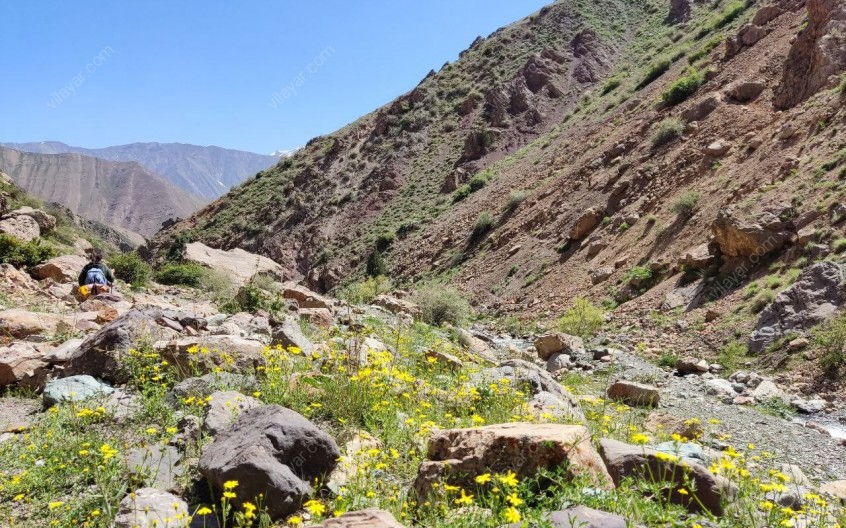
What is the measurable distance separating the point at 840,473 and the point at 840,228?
6.98 meters

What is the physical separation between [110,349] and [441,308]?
1100cm

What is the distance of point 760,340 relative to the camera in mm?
9969

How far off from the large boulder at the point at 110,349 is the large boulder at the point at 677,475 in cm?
458

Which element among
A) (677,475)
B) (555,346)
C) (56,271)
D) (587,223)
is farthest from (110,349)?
(587,223)

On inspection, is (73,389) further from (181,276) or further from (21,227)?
(181,276)

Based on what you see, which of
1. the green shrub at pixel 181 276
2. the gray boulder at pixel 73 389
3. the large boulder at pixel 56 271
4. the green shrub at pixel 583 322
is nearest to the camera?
the gray boulder at pixel 73 389

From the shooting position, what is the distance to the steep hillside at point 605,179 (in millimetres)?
12500

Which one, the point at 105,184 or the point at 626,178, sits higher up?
the point at 105,184

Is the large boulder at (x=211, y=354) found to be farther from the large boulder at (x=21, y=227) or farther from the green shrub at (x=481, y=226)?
the green shrub at (x=481, y=226)

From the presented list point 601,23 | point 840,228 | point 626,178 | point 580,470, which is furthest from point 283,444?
point 601,23

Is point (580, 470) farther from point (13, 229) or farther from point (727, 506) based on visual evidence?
point (13, 229)

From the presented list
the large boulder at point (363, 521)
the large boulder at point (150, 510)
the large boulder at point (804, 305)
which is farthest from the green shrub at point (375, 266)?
the large boulder at point (363, 521)

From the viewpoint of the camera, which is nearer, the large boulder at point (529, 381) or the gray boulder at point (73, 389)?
the gray boulder at point (73, 389)

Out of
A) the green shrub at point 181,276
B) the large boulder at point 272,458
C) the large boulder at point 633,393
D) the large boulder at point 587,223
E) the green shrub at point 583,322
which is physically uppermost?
the green shrub at point 181,276
